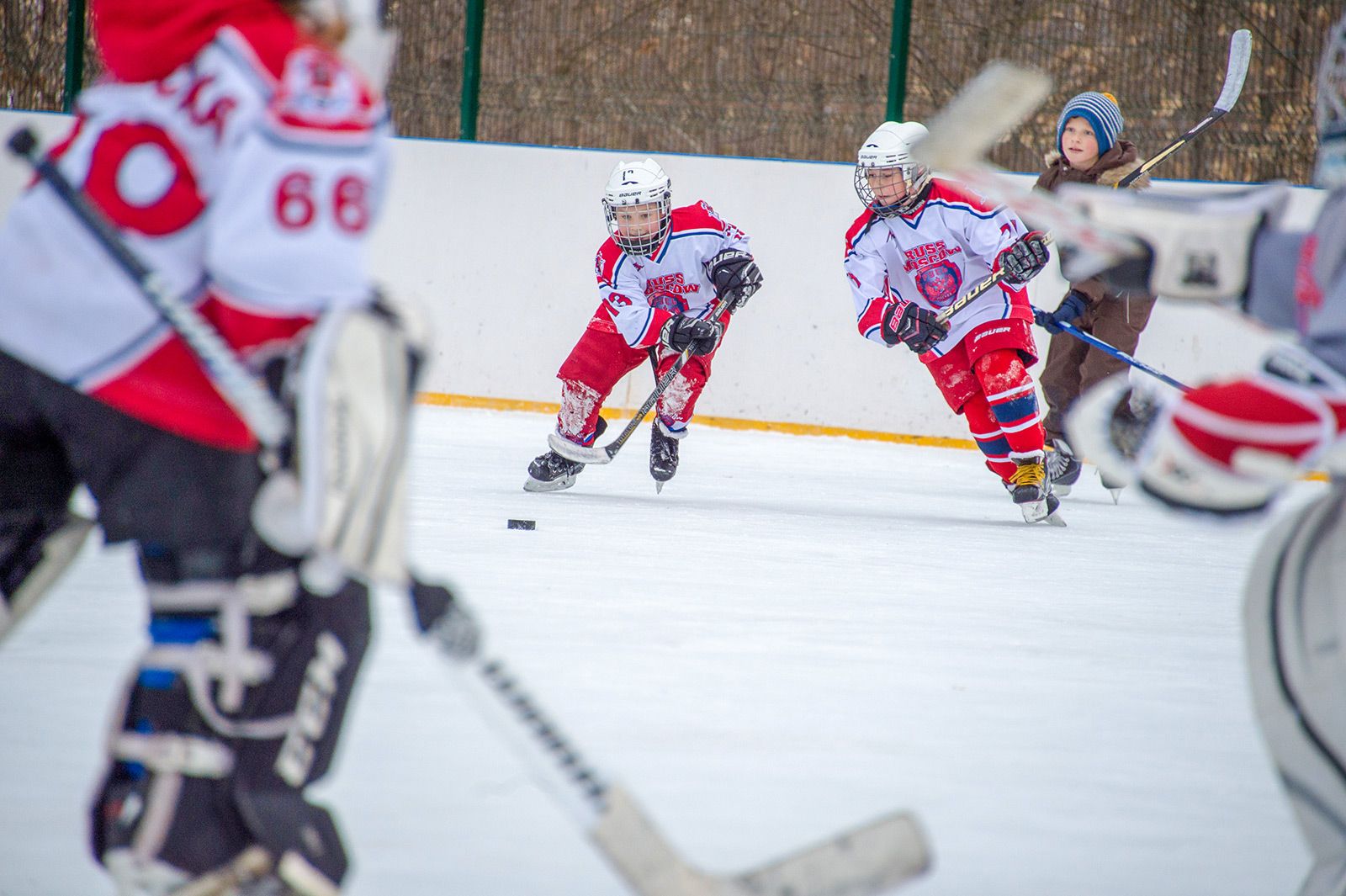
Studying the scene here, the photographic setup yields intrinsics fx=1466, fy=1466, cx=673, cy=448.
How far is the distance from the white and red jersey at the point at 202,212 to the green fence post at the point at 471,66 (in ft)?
17.6

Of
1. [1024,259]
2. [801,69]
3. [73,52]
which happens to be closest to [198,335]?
[1024,259]

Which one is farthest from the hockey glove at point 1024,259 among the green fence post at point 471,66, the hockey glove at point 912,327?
the green fence post at point 471,66

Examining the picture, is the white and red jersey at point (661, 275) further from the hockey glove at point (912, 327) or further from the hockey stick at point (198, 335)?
the hockey stick at point (198, 335)

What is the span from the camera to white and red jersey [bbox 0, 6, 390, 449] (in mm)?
909

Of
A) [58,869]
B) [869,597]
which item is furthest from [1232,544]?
[58,869]

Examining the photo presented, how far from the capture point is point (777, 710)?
1823mm

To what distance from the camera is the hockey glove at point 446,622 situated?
99 centimetres

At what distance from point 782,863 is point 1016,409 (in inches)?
112

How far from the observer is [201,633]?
1011 mm

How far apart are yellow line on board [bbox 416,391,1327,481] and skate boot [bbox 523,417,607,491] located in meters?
1.33

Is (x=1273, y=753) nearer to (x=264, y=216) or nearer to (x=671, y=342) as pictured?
(x=264, y=216)

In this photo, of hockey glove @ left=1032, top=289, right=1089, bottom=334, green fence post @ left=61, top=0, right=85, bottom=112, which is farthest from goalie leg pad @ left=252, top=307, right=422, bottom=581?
green fence post @ left=61, top=0, right=85, bottom=112

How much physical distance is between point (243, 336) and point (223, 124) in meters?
0.14

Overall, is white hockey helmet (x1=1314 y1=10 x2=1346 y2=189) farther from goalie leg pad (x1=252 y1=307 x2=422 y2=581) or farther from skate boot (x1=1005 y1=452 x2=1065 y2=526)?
skate boot (x1=1005 y1=452 x2=1065 y2=526)
